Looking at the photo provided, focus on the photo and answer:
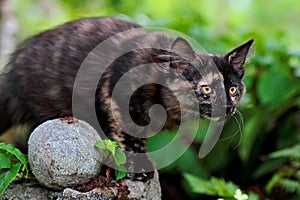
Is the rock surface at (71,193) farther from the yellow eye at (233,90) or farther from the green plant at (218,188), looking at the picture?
the yellow eye at (233,90)

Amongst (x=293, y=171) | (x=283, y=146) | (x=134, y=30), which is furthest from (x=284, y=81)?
(x=134, y=30)

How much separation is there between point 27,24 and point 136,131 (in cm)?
613

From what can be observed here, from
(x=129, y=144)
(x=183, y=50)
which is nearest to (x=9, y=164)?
(x=129, y=144)

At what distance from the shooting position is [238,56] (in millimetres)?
3211

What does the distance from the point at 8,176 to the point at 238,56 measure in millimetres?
1529

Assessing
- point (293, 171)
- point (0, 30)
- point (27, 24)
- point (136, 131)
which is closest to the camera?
point (136, 131)

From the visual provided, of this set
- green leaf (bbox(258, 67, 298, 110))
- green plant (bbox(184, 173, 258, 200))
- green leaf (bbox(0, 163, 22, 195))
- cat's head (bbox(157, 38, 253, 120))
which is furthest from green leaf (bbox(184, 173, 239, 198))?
green leaf (bbox(0, 163, 22, 195))

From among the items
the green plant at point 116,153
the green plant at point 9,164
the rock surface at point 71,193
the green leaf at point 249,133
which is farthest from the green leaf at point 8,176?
the green leaf at point 249,133

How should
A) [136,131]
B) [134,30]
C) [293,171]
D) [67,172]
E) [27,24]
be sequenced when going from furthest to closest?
[27,24] → [293,171] → [134,30] → [136,131] → [67,172]

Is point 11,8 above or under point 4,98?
above

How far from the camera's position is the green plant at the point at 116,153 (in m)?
2.88

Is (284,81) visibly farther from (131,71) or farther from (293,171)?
(131,71)

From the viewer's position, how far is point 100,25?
3.67 m

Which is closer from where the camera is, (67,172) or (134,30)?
(67,172)
